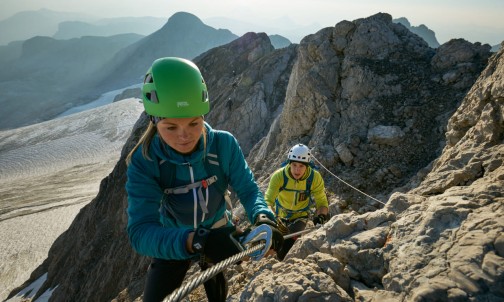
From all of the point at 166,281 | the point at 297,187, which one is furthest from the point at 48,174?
the point at 166,281

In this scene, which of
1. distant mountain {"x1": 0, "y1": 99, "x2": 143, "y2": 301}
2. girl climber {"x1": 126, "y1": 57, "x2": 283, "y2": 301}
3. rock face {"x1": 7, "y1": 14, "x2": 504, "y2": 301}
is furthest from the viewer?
distant mountain {"x1": 0, "y1": 99, "x2": 143, "y2": 301}

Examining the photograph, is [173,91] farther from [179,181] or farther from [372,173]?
[372,173]

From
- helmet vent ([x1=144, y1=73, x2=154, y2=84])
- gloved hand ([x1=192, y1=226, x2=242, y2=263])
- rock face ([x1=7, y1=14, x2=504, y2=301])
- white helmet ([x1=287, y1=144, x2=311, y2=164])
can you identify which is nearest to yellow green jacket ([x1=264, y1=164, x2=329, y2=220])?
white helmet ([x1=287, y1=144, x2=311, y2=164])

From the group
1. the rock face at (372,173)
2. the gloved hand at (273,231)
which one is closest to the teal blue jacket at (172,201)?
the gloved hand at (273,231)

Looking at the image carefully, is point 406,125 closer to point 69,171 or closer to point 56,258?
point 56,258

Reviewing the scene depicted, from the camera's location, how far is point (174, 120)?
12.5 feet

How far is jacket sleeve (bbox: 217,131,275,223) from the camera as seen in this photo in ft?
14.3

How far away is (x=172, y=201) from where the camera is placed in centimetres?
416

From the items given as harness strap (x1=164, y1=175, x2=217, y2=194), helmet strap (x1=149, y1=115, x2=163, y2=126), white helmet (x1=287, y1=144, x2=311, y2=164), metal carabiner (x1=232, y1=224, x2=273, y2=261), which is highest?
helmet strap (x1=149, y1=115, x2=163, y2=126)

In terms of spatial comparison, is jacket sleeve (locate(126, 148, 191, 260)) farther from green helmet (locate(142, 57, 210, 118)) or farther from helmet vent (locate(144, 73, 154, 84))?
helmet vent (locate(144, 73, 154, 84))

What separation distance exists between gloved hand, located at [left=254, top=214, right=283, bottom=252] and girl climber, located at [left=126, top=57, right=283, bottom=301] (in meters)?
0.01

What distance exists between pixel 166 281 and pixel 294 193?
4785mm

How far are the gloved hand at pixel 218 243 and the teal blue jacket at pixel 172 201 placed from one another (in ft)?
0.66

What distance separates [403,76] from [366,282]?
13736 mm
